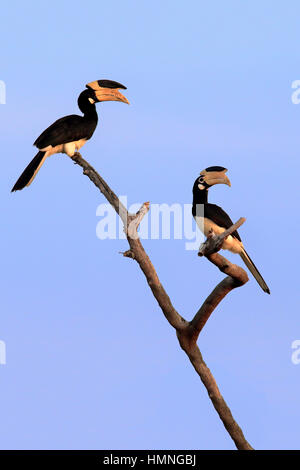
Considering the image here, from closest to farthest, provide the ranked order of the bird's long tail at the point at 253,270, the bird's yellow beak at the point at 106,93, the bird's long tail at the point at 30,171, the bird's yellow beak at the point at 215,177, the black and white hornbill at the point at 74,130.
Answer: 1. the bird's yellow beak at the point at 215,177
2. the bird's long tail at the point at 253,270
3. the bird's long tail at the point at 30,171
4. the black and white hornbill at the point at 74,130
5. the bird's yellow beak at the point at 106,93

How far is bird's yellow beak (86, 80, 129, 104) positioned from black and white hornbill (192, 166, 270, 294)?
145 cm

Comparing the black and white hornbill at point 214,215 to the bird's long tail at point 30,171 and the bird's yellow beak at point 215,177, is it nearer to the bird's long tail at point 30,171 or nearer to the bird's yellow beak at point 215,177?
the bird's yellow beak at point 215,177

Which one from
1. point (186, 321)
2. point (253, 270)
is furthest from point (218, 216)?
point (186, 321)

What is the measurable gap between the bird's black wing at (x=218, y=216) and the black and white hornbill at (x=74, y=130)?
5.55ft

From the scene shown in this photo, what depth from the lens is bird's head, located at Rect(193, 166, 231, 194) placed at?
23.0 ft

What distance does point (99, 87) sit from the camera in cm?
821

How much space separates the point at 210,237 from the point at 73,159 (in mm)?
2276

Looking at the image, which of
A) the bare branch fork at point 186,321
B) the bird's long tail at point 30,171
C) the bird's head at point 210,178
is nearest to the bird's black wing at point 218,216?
the bird's head at point 210,178

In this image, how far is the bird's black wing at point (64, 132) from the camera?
25.3ft

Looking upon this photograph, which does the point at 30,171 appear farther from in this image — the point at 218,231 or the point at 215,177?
the point at 218,231
